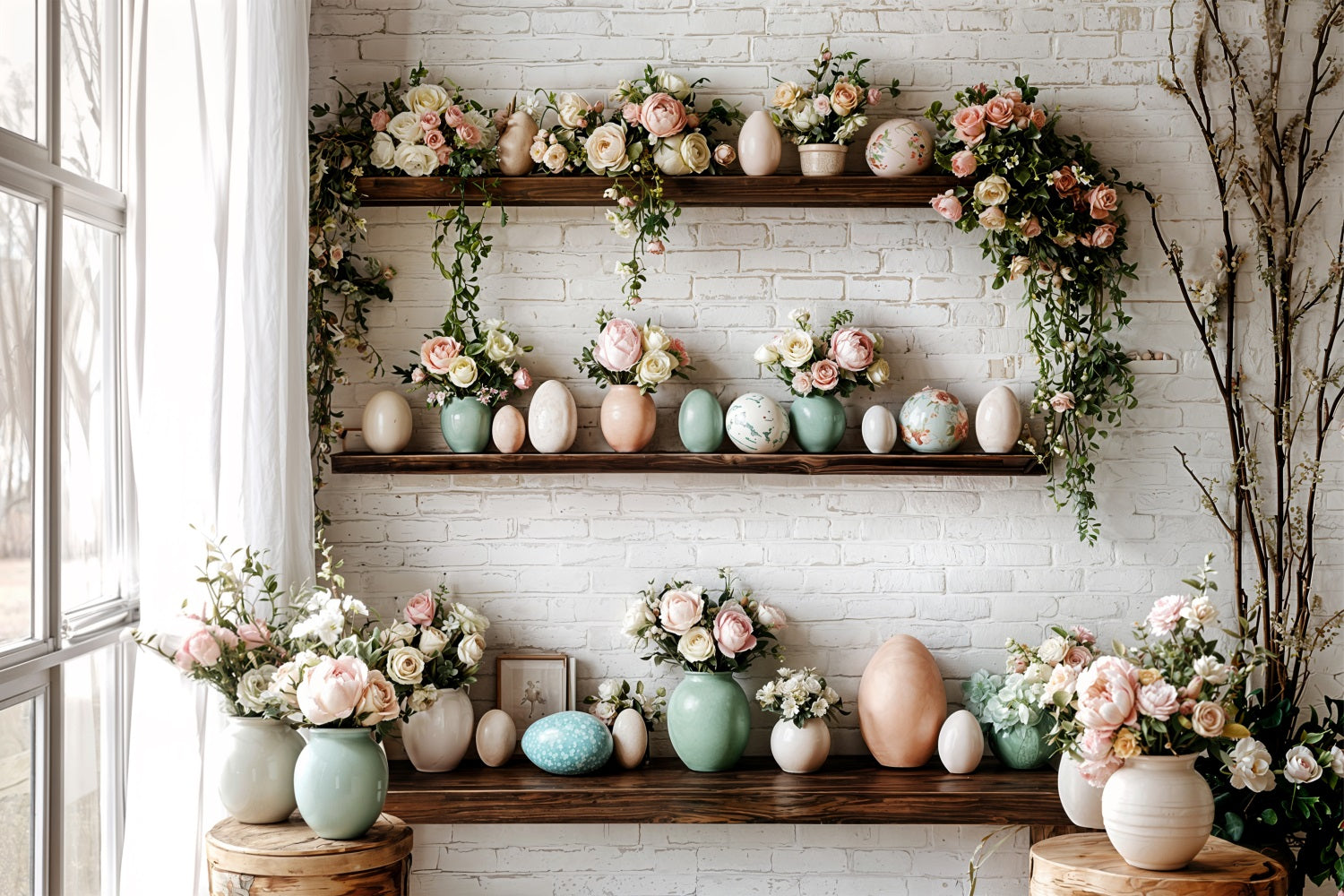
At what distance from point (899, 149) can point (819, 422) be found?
2.19ft

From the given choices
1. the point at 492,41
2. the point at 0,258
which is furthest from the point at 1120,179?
the point at 0,258

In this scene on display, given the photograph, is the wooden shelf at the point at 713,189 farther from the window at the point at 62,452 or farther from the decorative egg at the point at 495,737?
the decorative egg at the point at 495,737

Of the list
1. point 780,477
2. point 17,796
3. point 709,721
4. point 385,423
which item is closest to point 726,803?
point 709,721

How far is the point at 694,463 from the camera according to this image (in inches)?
102

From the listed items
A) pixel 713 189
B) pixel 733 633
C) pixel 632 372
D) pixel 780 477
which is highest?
pixel 713 189

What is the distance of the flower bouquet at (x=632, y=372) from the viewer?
2.58 meters

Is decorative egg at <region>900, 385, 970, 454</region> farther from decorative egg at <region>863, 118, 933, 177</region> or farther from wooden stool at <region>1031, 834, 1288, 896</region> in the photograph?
wooden stool at <region>1031, 834, 1288, 896</region>

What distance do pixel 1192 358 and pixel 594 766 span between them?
1763mm

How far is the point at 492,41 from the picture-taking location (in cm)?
271

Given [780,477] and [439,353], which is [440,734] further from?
[780,477]

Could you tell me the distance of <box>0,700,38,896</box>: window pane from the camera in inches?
70.5

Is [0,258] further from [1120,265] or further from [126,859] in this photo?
[1120,265]

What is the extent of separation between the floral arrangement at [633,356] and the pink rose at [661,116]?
449 mm

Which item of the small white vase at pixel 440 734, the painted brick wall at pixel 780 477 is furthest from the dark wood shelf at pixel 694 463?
the small white vase at pixel 440 734
